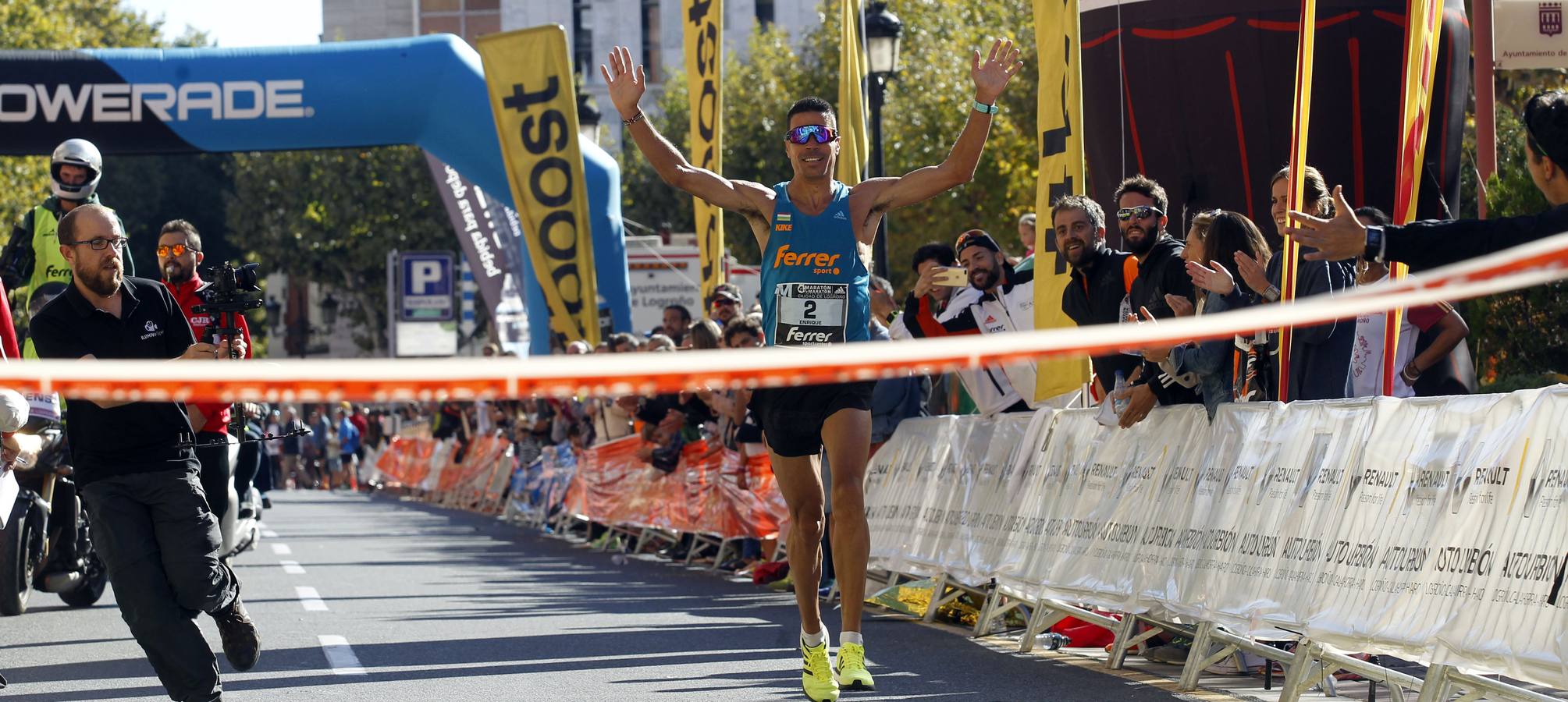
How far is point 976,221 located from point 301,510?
15.2m

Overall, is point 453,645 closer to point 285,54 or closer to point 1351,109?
point 1351,109

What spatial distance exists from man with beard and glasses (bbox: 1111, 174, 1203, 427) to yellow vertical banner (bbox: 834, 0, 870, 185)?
18.9ft

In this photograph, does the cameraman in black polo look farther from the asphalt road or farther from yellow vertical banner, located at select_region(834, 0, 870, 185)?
yellow vertical banner, located at select_region(834, 0, 870, 185)

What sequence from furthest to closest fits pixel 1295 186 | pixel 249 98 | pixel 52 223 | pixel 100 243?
1. pixel 249 98
2. pixel 52 223
3. pixel 1295 186
4. pixel 100 243

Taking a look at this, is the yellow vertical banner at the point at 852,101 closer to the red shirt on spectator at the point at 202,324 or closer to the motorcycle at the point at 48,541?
the red shirt on spectator at the point at 202,324

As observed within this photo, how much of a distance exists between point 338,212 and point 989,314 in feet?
196

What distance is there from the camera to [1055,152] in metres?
11.5

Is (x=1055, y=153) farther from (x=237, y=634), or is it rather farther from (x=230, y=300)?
(x=237, y=634)

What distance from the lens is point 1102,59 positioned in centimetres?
1477

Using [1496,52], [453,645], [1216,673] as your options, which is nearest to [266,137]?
[453,645]

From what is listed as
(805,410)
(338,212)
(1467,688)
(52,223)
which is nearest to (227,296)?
(52,223)

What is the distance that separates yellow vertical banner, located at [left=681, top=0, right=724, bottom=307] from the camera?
58.0 ft

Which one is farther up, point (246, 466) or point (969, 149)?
point (969, 149)

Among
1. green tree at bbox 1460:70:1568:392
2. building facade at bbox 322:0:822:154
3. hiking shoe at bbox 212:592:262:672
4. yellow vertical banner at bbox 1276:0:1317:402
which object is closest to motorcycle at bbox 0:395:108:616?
hiking shoe at bbox 212:592:262:672
